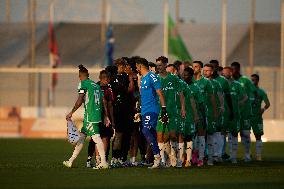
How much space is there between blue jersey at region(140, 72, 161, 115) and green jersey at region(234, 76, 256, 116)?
234 inches

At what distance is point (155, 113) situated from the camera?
967 inches

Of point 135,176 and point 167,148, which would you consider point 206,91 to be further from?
point 135,176

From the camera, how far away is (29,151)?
1336 inches

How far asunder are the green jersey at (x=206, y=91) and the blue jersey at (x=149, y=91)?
246 cm

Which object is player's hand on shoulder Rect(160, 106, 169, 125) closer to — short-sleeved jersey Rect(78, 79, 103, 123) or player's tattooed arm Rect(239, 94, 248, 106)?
short-sleeved jersey Rect(78, 79, 103, 123)

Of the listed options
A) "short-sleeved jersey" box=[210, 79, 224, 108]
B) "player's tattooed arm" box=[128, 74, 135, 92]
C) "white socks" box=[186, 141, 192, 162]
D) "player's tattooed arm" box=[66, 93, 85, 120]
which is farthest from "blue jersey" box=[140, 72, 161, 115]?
"short-sleeved jersey" box=[210, 79, 224, 108]

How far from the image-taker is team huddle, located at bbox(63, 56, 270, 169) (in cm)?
2461

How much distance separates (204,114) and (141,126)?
63.8 inches

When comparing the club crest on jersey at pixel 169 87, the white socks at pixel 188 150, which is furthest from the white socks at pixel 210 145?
the club crest on jersey at pixel 169 87

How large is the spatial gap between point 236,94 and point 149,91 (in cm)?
537

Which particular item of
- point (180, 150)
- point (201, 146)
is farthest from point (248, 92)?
point (180, 150)

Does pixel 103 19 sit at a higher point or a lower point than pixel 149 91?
higher

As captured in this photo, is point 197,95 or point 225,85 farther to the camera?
point 225,85

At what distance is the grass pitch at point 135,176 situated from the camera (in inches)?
802
